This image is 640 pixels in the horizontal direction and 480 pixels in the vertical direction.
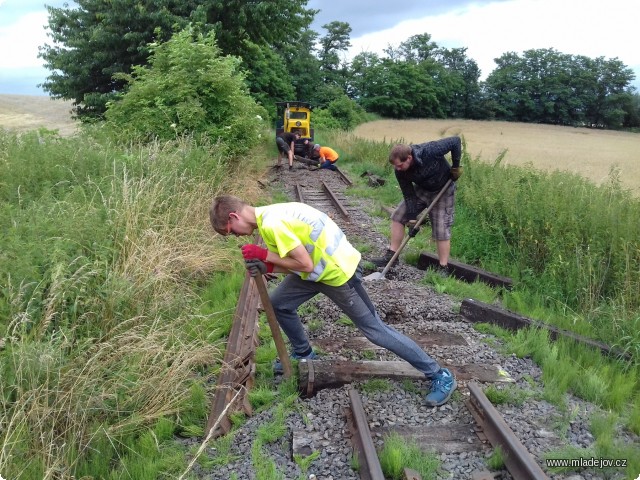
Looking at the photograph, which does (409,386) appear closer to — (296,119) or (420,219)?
(420,219)

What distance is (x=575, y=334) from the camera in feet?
17.1

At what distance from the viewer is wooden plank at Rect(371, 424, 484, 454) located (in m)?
3.65

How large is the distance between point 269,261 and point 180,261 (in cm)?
264

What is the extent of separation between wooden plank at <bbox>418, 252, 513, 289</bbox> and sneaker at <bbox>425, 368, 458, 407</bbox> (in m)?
3.12

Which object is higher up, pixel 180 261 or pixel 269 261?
pixel 269 261

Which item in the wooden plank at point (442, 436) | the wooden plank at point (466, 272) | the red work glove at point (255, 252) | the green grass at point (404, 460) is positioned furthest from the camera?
the wooden plank at point (466, 272)

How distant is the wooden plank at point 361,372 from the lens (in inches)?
171

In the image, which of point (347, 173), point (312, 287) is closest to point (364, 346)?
point (312, 287)

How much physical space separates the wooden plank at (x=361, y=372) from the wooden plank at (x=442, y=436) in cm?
62

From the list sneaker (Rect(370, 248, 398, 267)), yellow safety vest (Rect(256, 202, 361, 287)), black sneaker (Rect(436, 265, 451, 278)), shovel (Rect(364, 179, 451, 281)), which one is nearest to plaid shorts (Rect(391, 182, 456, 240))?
shovel (Rect(364, 179, 451, 281))

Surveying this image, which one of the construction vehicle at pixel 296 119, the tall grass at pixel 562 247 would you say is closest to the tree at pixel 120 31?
the construction vehicle at pixel 296 119

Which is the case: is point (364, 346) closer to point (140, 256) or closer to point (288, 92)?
point (140, 256)

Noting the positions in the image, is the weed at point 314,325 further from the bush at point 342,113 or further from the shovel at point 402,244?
the bush at point 342,113

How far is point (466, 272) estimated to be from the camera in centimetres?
724
